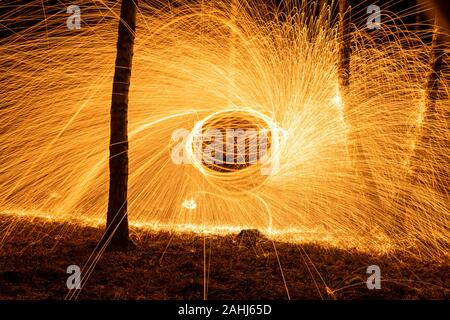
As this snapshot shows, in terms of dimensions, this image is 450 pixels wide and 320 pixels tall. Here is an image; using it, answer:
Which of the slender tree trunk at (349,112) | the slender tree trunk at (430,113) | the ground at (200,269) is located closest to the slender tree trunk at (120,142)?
the ground at (200,269)

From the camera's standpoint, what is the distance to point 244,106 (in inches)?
427

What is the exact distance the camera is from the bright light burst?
9.53 m

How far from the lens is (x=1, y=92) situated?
38.2ft

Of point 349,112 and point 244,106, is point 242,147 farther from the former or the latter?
point 349,112

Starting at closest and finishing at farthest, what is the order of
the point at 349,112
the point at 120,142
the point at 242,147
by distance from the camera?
the point at 120,142
the point at 349,112
the point at 242,147

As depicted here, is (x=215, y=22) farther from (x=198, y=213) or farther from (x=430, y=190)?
(x=430, y=190)

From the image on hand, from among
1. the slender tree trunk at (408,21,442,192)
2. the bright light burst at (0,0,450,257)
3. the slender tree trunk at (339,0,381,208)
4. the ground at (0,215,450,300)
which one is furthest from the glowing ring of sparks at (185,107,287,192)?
the ground at (0,215,450,300)

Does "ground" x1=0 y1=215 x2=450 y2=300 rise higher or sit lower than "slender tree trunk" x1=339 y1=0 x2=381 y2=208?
lower

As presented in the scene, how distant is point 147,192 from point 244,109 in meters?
4.09

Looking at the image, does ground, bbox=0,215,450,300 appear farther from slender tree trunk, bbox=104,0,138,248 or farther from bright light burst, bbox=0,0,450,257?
bright light burst, bbox=0,0,450,257

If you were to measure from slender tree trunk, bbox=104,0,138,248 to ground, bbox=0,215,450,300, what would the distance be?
17.4 inches

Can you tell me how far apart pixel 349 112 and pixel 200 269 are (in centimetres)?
560

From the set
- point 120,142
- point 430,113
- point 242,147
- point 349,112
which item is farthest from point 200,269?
point 430,113

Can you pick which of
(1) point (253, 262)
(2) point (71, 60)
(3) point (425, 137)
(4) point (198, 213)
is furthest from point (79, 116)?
(3) point (425, 137)
